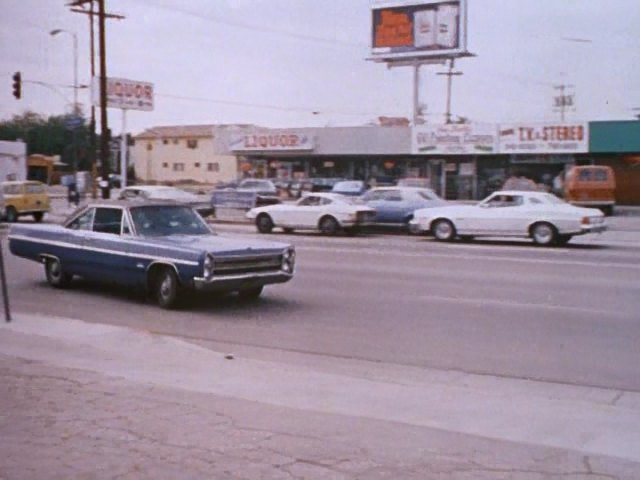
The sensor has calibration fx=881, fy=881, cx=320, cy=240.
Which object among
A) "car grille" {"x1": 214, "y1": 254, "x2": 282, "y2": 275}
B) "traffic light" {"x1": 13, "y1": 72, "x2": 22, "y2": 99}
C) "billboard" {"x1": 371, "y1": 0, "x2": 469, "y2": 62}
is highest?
"billboard" {"x1": 371, "y1": 0, "x2": 469, "y2": 62}

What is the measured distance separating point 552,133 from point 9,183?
2444 cm

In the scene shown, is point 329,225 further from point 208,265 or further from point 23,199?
point 208,265

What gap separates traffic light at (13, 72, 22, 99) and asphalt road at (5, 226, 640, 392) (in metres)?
13.5

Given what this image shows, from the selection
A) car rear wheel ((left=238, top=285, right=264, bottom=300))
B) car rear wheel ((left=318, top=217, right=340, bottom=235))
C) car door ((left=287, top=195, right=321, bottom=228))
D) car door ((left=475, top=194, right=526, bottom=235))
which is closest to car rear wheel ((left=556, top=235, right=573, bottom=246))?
car door ((left=475, top=194, right=526, bottom=235))

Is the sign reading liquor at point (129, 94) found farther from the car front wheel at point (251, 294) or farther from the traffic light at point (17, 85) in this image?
the car front wheel at point (251, 294)

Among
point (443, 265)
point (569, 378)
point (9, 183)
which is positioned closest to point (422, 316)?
point (569, 378)

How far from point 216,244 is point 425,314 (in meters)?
3.07

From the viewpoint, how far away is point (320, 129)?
49625mm

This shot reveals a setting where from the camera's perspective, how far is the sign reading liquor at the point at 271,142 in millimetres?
50156

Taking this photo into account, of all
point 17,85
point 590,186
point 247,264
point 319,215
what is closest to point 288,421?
point 247,264

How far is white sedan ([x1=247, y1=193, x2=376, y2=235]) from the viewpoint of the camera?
26750 millimetres


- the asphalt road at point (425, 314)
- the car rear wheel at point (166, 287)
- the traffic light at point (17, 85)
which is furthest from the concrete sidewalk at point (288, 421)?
the traffic light at point (17, 85)

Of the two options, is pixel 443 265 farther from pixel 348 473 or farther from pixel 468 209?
pixel 348 473

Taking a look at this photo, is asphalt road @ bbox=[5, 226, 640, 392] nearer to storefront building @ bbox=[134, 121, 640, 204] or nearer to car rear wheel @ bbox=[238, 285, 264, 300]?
car rear wheel @ bbox=[238, 285, 264, 300]
